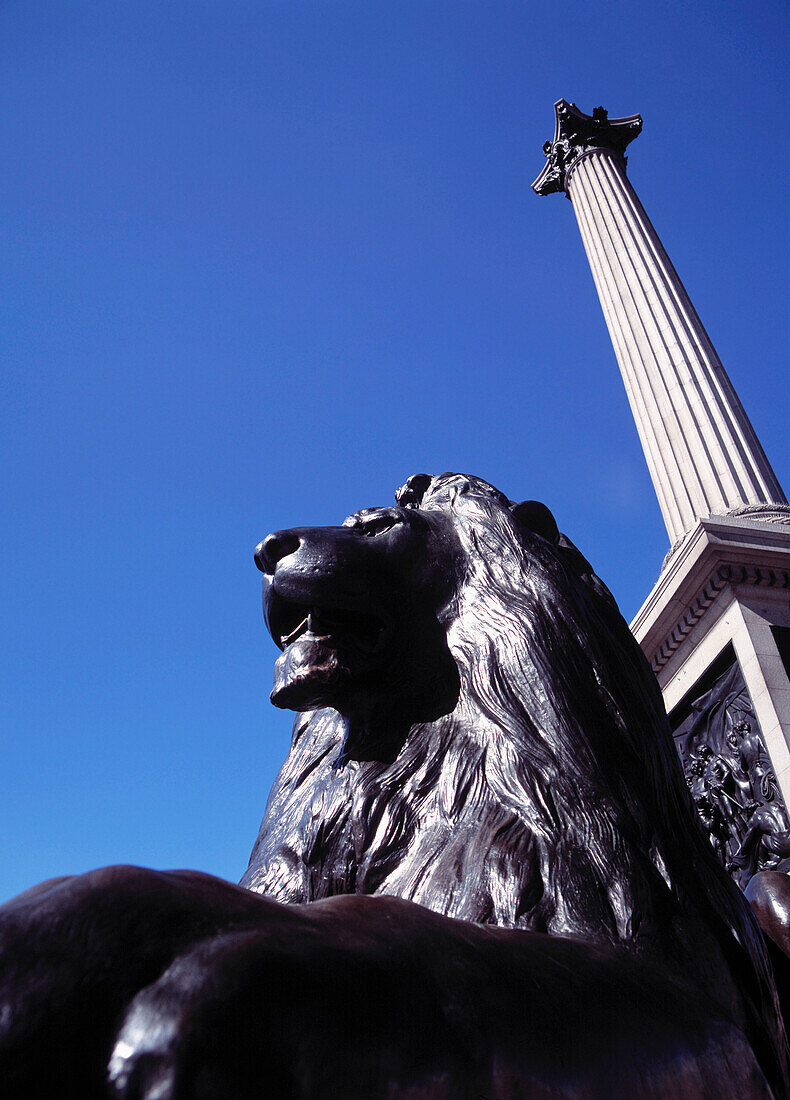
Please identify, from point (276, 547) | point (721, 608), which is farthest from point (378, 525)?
point (721, 608)

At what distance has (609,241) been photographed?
13.1 metres

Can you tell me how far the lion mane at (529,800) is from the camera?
4.29ft

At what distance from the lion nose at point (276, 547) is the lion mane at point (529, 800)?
0.42 metres

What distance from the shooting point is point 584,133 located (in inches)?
629

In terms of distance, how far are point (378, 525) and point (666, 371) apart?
30.7ft

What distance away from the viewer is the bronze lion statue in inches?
25.7

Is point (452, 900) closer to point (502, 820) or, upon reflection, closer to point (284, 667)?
point (502, 820)

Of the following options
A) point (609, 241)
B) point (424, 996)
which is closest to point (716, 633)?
point (424, 996)

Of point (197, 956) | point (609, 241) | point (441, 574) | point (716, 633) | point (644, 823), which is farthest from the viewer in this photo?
point (609, 241)

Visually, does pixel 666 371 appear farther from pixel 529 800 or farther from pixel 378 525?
pixel 529 800

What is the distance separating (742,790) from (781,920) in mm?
3485

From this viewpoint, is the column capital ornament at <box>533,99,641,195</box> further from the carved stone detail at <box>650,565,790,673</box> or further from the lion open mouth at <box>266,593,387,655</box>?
the lion open mouth at <box>266,593,387,655</box>

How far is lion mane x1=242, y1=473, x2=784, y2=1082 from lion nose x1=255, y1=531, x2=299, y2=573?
1.38ft

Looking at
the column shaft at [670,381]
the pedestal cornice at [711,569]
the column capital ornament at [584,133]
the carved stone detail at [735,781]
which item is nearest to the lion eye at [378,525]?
the carved stone detail at [735,781]
